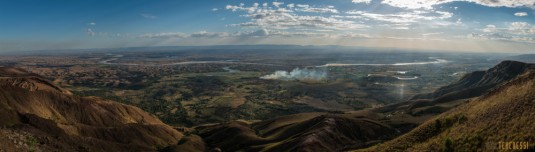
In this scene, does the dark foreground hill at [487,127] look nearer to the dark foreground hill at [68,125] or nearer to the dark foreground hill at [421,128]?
the dark foreground hill at [421,128]

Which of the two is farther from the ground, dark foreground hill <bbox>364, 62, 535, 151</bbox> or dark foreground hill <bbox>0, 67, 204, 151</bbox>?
dark foreground hill <bbox>364, 62, 535, 151</bbox>

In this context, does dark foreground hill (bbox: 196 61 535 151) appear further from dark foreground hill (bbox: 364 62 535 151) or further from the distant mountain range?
the distant mountain range

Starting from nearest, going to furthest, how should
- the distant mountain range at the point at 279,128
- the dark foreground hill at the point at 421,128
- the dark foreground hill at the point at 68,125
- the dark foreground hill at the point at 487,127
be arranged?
the dark foreground hill at the point at 487,127, the dark foreground hill at the point at 421,128, the distant mountain range at the point at 279,128, the dark foreground hill at the point at 68,125

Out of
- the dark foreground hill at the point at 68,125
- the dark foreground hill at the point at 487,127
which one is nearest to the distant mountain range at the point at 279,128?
the dark foreground hill at the point at 487,127

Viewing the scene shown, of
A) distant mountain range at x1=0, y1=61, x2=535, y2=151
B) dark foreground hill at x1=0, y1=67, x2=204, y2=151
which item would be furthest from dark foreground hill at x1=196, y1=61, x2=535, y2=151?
dark foreground hill at x1=0, y1=67, x2=204, y2=151

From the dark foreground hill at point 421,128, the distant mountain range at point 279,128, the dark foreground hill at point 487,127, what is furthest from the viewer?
the distant mountain range at point 279,128

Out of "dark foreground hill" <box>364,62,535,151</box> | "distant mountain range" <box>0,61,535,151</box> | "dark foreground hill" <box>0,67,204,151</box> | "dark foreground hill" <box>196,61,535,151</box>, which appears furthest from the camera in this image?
"dark foreground hill" <box>0,67,204,151</box>

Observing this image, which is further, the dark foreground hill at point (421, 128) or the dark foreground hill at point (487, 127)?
the dark foreground hill at point (421, 128)

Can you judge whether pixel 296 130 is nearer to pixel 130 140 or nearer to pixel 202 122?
pixel 130 140

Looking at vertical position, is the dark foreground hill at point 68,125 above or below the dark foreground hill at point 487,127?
below
